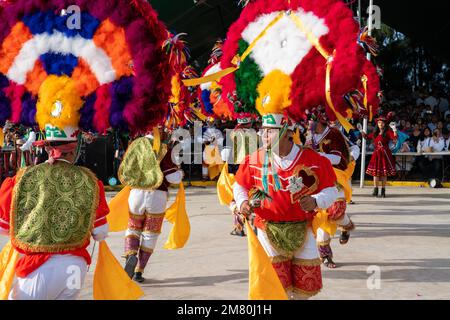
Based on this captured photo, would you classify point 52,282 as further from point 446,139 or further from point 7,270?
point 446,139

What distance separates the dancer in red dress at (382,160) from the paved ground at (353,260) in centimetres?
193

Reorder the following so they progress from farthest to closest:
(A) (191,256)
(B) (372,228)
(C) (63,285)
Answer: (B) (372,228) < (A) (191,256) < (C) (63,285)

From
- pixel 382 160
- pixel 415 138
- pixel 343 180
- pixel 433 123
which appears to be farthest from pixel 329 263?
pixel 433 123

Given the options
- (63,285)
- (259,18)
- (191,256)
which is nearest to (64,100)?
(63,285)

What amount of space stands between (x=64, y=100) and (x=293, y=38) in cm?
182

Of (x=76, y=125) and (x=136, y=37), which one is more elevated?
(x=136, y=37)

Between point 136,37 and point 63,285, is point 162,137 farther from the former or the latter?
point 63,285

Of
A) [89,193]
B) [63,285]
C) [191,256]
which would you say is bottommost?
[191,256]

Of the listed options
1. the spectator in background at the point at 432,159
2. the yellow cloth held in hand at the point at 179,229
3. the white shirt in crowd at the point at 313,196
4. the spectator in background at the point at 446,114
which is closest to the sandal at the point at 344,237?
the yellow cloth held in hand at the point at 179,229

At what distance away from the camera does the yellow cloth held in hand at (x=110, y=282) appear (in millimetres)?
3809

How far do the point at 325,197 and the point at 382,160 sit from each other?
8997 millimetres

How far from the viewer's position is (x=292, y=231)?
4.11 meters

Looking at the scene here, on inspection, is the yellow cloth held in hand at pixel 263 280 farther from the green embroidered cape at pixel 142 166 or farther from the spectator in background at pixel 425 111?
the spectator in background at pixel 425 111

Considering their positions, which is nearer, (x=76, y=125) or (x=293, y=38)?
(x=76, y=125)
